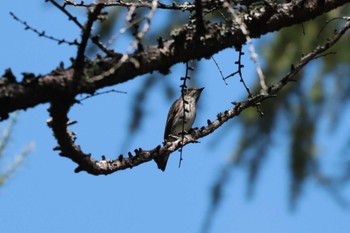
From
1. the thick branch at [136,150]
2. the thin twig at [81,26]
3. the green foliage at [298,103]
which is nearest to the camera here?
the thin twig at [81,26]

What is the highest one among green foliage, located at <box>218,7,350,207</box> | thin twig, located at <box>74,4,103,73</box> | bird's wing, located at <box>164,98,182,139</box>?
bird's wing, located at <box>164,98,182,139</box>

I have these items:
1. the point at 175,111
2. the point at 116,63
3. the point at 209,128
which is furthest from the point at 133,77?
the point at 175,111

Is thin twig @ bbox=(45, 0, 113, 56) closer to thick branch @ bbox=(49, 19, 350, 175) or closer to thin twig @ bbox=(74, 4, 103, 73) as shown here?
thin twig @ bbox=(74, 4, 103, 73)

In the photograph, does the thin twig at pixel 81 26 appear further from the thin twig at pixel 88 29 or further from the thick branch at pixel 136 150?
the thick branch at pixel 136 150

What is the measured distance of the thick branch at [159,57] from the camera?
6.26 feet

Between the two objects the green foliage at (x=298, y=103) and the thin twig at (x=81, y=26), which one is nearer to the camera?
the thin twig at (x=81, y=26)

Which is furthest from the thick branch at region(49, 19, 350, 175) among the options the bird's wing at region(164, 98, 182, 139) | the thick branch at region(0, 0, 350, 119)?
the bird's wing at region(164, 98, 182, 139)

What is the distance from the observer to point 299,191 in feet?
15.4

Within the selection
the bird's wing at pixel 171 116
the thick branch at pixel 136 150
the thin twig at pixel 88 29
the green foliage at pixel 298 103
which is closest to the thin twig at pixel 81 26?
the thin twig at pixel 88 29

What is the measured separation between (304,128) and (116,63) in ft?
9.07

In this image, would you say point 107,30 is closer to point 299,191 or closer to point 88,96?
point 299,191

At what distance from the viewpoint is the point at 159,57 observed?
212 centimetres

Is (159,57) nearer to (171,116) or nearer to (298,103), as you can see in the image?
Result: (298,103)

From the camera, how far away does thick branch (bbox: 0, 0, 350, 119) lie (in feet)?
6.26
